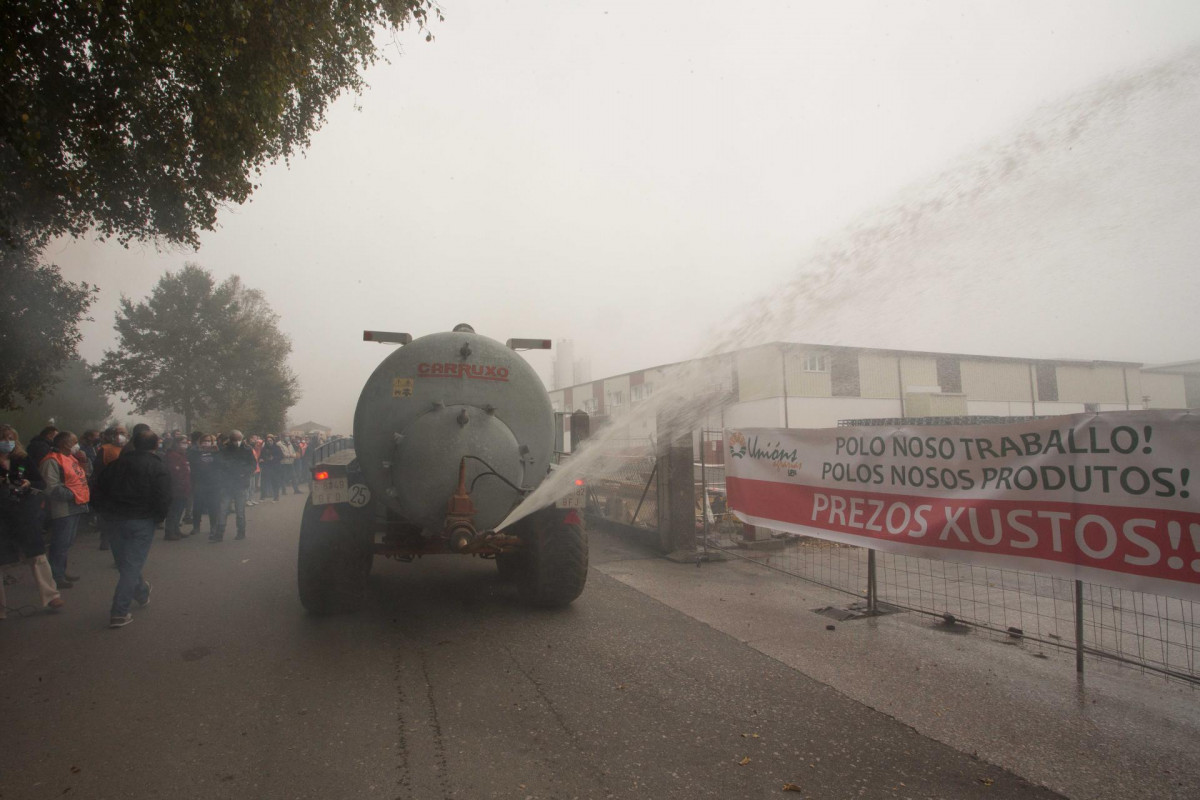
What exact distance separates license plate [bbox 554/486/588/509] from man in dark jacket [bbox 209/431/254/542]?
25.2 ft

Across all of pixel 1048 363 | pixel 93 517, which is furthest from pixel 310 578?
pixel 1048 363

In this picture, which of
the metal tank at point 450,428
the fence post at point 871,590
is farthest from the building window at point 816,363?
A: the metal tank at point 450,428

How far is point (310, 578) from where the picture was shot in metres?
5.45

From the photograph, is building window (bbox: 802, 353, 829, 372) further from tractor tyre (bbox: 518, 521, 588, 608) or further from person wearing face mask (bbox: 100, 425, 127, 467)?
person wearing face mask (bbox: 100, 425, 127, 467)

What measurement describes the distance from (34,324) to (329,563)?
14397 mm

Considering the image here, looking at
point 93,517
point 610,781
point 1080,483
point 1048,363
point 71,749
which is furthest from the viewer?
point 1048,363

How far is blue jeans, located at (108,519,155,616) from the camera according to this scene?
5.68 meters

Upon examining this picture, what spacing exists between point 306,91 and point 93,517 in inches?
352

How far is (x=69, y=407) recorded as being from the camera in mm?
29578

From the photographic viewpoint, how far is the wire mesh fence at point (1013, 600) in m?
4.71

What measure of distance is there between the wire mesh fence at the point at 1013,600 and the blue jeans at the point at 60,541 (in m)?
7.85

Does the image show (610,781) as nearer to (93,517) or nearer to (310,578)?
(310,578)

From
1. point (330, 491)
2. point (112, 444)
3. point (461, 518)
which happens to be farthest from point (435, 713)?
point (112, 444)

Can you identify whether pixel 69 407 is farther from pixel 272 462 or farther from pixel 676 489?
pixel 676 489
